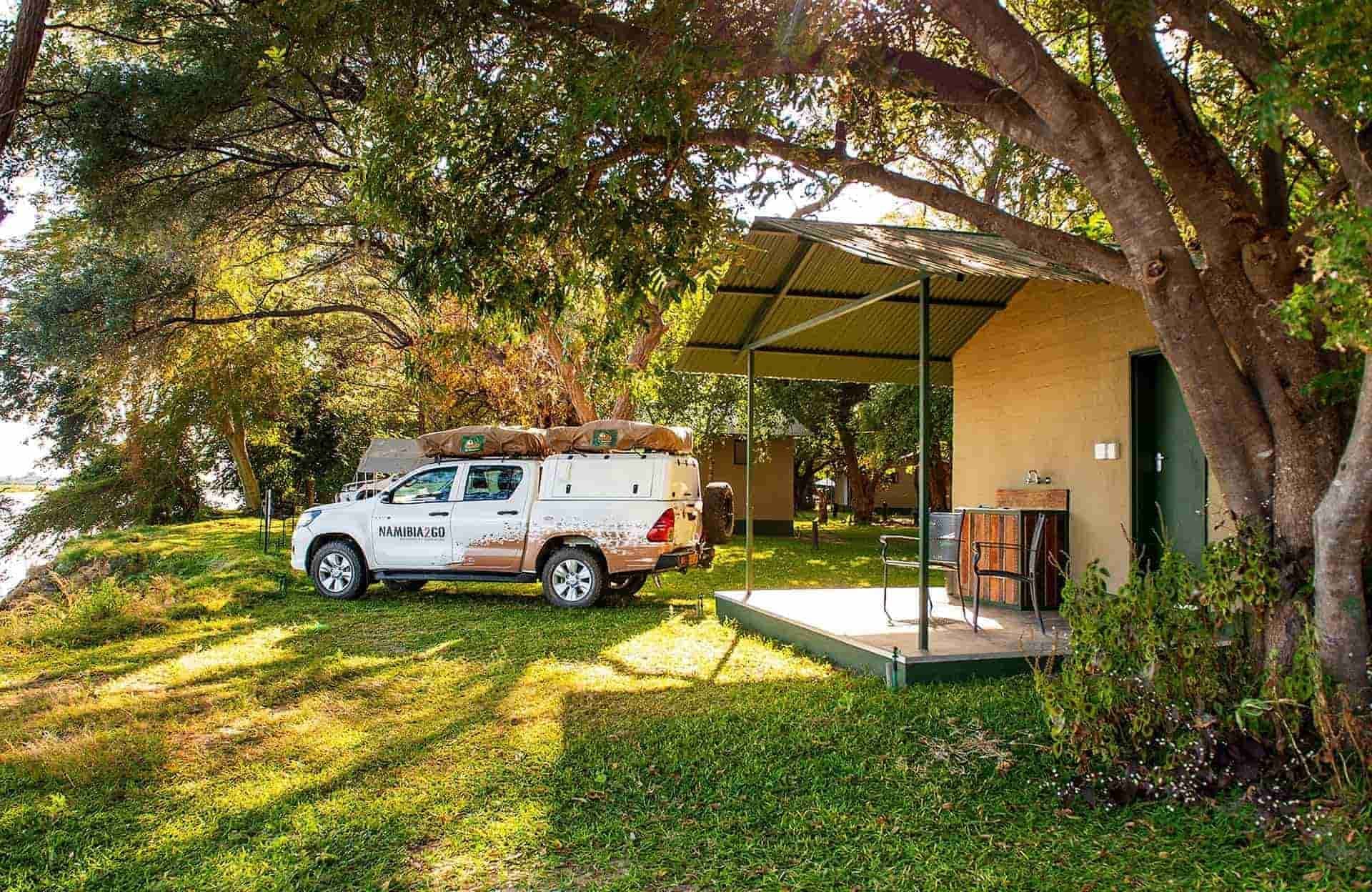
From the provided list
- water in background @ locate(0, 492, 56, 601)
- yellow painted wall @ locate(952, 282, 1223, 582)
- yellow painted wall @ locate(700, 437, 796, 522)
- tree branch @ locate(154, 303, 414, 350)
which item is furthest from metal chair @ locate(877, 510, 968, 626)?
water in background @ locate(0, 492, 56, 601)

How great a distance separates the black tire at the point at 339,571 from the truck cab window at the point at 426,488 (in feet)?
2.93

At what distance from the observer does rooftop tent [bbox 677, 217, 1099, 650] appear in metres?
7.02

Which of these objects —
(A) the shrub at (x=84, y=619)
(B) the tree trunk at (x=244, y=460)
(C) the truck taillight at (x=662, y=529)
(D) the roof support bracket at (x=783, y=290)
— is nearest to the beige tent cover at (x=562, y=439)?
(C) the truck taillight at (x=662, y=529)

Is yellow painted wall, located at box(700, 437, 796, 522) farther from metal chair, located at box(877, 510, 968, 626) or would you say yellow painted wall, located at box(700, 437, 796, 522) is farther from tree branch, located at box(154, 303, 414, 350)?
metal chair, located at box(877, 510, 968, 626)

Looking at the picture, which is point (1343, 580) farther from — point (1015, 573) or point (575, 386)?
point (575, 386)

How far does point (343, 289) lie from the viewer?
19531mm

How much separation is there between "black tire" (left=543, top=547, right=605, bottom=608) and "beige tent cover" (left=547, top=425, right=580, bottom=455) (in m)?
1.26

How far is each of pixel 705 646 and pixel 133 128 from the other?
28.8ft

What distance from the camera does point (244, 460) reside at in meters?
27.8

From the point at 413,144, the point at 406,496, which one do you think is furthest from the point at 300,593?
the point at 413,144

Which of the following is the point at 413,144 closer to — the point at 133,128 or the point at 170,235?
the point at 133,128

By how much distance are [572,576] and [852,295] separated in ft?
14.9

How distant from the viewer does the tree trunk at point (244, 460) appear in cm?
2625

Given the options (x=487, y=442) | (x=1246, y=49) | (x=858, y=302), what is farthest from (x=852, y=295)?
(x=487, y=442)
